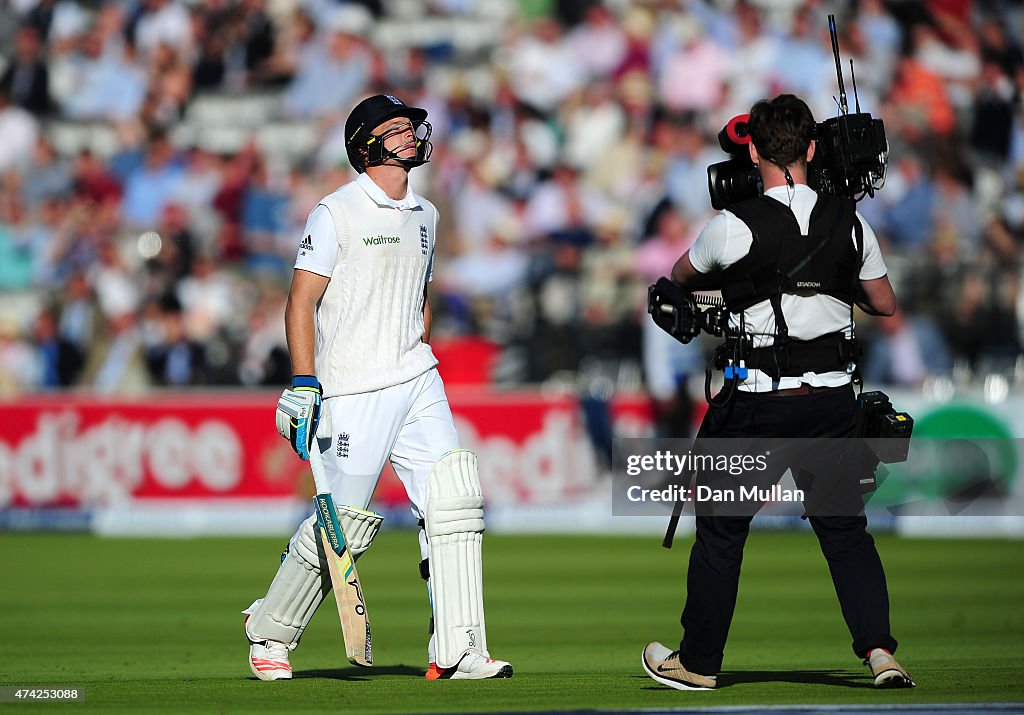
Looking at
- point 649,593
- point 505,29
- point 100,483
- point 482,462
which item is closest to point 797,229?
point 649,593

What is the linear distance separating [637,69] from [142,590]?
11.4 meters

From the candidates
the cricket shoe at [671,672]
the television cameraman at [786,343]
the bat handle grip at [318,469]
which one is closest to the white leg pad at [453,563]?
the bat handle grip at [318,469]

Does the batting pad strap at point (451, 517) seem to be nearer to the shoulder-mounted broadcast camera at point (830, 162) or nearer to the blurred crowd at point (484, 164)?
the shoulder-mounted broadcast camera at point (830, 162)

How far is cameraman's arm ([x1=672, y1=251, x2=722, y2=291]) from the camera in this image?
7.07 metres

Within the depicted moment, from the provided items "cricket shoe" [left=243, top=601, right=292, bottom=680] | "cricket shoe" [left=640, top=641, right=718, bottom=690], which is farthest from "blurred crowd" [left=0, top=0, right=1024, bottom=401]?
"cricket shoe" [left=640, top=641, right=718, bottom=690]

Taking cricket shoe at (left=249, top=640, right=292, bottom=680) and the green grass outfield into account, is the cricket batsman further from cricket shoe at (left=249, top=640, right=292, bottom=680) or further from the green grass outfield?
the green grass outfield

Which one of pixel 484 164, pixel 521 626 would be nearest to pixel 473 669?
pixel 521 626

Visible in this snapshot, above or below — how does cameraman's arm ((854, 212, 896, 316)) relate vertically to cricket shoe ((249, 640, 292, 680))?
above

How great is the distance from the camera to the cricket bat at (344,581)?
7523 millimetres

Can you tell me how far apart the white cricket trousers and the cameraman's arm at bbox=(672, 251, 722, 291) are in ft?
4.52

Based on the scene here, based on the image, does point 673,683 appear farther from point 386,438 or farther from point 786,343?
point 386,438

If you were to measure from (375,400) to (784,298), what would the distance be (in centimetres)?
193

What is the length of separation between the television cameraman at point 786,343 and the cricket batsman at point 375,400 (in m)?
1.15

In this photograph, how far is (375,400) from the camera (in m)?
7.71
